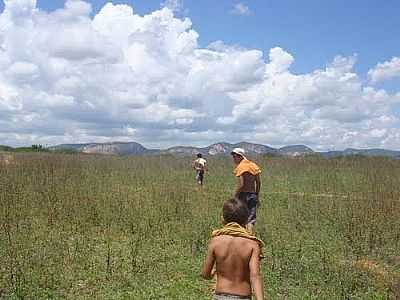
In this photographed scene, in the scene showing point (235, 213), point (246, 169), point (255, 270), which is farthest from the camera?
point (246, 169)

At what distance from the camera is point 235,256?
12.2 feet

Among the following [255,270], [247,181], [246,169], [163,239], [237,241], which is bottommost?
[163,239]

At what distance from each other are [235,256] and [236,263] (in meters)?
0.05

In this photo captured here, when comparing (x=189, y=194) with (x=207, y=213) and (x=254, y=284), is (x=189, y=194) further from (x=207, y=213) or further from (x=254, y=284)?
(x=254, y=284)

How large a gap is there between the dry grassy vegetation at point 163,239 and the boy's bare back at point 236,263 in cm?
329

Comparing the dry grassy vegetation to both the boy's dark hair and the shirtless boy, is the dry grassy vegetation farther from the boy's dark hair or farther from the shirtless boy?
the boy's dark hair

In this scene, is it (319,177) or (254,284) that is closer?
(254,284)

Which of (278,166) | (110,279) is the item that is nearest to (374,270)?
(110,279)

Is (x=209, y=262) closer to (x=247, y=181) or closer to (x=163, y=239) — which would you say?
(x=247, y=181)

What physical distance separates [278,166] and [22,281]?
69.5ft

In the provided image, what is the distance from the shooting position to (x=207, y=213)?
Answer: 1287 centimetres

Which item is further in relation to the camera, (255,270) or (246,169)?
(246,169)

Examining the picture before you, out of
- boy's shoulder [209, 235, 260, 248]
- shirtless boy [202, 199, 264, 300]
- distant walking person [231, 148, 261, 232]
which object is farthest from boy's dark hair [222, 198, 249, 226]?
distant walking person [231, 148, 261, 232]

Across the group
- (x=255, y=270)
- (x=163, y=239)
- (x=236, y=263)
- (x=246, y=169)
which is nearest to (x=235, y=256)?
(x=236, y=263)
